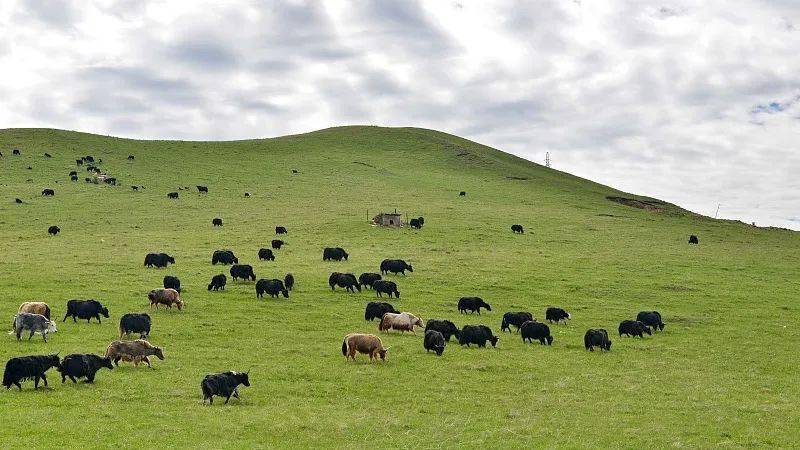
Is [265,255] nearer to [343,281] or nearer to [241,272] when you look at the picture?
[241,272]

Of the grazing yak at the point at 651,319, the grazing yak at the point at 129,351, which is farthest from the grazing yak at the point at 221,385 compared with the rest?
the grazing yak at the point at 651,319

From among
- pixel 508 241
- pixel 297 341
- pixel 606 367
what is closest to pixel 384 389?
pixel 297 341

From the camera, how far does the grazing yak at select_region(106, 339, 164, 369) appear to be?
2348cm

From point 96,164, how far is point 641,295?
226ft

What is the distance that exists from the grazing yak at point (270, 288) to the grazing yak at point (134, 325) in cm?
949

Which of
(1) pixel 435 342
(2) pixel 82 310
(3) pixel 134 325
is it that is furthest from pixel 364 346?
(2) pixel 82 310

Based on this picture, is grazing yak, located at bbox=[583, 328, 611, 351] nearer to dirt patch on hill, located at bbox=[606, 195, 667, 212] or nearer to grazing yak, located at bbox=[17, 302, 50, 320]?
grazing yak, located at bbox=[17, 302, 50, 320]

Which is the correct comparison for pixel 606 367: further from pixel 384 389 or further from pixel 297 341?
pixel 297 341

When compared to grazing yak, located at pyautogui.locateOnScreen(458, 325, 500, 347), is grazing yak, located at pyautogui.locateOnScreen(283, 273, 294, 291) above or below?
above

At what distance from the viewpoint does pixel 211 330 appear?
29.7 m

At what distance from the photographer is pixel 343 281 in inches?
1566

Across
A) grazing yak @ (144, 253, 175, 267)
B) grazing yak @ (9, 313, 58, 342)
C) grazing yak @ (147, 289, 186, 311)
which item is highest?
grazing yak @ (144, 253, 175, 267)

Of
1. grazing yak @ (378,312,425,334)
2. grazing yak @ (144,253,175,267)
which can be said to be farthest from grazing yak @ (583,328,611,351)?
grazing yak @ (144,253,175,267)

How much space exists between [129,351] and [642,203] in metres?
82.0
